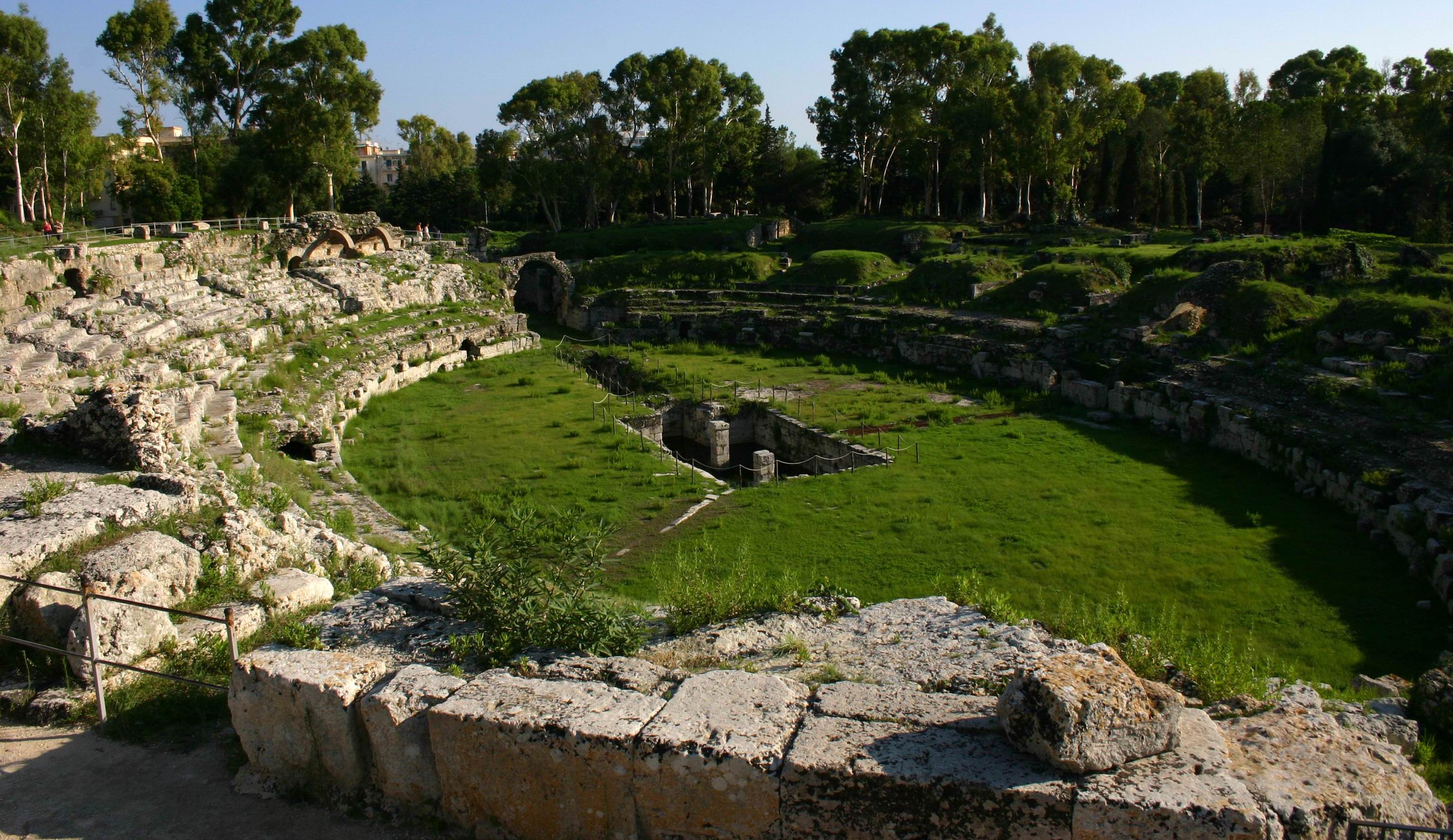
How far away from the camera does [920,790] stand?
399 cm

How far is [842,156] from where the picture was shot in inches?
2258

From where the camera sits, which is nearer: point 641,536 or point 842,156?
point 641,536

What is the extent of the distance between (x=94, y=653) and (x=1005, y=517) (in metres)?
12.1

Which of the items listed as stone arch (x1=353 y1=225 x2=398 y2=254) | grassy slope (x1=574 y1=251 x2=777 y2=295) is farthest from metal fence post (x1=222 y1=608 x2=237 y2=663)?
grassy slope (x1=574 y1=251 x2=777 y2=295)

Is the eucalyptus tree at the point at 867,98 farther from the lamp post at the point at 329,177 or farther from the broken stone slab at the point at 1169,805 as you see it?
the broken stone slab at the point at 1169,805

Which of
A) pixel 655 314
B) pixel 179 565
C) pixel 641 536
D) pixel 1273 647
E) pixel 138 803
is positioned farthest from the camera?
pixel 655 314

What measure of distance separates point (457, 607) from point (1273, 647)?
893 cm

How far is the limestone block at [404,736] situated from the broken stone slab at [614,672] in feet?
2.04

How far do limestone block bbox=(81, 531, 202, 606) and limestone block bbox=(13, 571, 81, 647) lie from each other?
0.63 feet

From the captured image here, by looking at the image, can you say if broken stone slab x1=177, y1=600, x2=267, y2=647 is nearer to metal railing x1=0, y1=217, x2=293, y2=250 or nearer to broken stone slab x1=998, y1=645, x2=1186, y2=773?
broken stone slab x1=998, y1=645, x2=1186, y2=773

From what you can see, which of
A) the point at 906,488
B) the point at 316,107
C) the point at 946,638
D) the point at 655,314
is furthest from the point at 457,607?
the point at 316,107

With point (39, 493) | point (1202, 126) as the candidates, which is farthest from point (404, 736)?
point (1202, 126)

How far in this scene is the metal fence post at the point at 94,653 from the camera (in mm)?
5582

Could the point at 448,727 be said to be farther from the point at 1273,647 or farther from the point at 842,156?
the point at 842,156
